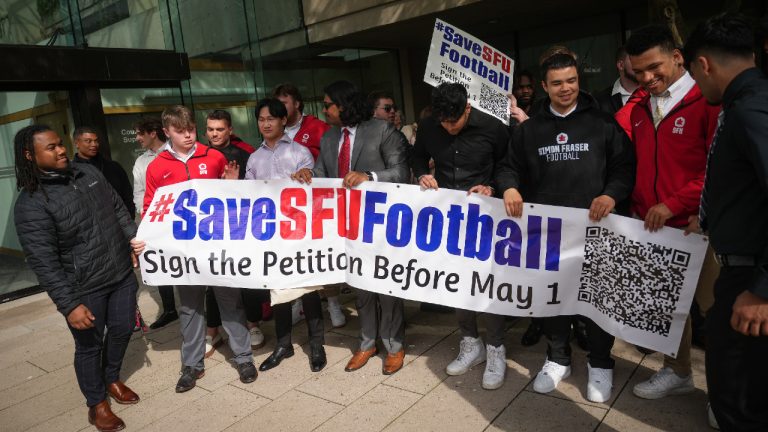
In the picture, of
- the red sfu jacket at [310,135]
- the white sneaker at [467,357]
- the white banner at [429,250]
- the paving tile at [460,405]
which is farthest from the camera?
the red sfu jacket at [310,135]

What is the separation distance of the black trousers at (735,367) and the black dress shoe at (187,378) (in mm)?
3403

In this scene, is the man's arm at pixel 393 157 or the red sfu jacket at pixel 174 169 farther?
the red sfu jacket at pixel 174 169

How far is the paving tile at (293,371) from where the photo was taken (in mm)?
3924

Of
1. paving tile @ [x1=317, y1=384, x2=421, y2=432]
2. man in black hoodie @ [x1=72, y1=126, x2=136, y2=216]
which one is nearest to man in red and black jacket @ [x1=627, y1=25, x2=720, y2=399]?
paving tile @ [x1=317, y1=384, x2=421, y2=432]

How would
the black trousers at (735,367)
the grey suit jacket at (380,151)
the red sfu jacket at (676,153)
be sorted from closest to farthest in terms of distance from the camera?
the black trousers at (735,367), the red sfu jacket at (676,153), the grey suit jacket at (380,151)

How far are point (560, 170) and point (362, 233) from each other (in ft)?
4.68

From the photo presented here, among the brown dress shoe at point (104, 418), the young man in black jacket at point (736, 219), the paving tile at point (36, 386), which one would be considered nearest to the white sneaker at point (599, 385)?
the young man in black jacket at point (736, 219)

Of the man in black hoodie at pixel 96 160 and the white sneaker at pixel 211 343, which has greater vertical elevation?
the man in black hoodie at pixel 96 160

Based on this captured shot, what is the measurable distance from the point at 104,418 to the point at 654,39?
405 cm

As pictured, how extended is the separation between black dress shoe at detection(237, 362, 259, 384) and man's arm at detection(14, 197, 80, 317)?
131cm

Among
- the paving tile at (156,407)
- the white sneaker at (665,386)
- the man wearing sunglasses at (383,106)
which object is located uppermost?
the man wearing sunglasses at (383,106)

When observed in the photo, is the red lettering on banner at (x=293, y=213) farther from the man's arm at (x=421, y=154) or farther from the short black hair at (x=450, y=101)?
the short black hair at (x=450, y=101)

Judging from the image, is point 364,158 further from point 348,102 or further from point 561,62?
point 561,62

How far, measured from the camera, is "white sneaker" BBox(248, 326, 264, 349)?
15.7ft
